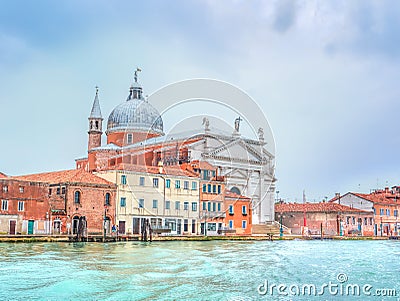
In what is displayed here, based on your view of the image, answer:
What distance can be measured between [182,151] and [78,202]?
12752 mm

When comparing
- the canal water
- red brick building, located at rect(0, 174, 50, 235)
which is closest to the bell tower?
red brick building, located at rect(0, 174, 50, 235)

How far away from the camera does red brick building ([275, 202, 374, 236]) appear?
54.3 meters

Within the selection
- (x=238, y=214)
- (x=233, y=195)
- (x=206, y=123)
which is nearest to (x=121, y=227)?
(x=238, y=214)

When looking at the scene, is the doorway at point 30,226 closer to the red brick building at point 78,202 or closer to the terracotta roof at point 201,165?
the red brick building at point 78,202

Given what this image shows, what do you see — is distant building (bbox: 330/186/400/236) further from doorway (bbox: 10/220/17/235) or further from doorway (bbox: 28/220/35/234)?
doorway (bbox: 10/220/17/235)

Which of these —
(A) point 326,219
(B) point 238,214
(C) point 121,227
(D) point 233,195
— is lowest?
(C) point 121,227

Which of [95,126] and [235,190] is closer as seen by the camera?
[235,190]

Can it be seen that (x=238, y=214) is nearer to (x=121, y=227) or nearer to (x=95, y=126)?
(x=121, y=227)

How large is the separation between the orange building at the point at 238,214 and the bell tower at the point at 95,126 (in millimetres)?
13195

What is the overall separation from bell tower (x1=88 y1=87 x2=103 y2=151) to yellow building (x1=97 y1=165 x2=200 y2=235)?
11429 millimetres

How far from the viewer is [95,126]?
179 ft

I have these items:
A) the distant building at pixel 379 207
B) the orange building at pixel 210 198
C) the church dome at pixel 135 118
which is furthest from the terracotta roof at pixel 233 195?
the distant building at pixel 379 207

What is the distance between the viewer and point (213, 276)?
18.4 meters

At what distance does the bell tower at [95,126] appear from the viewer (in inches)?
2130
